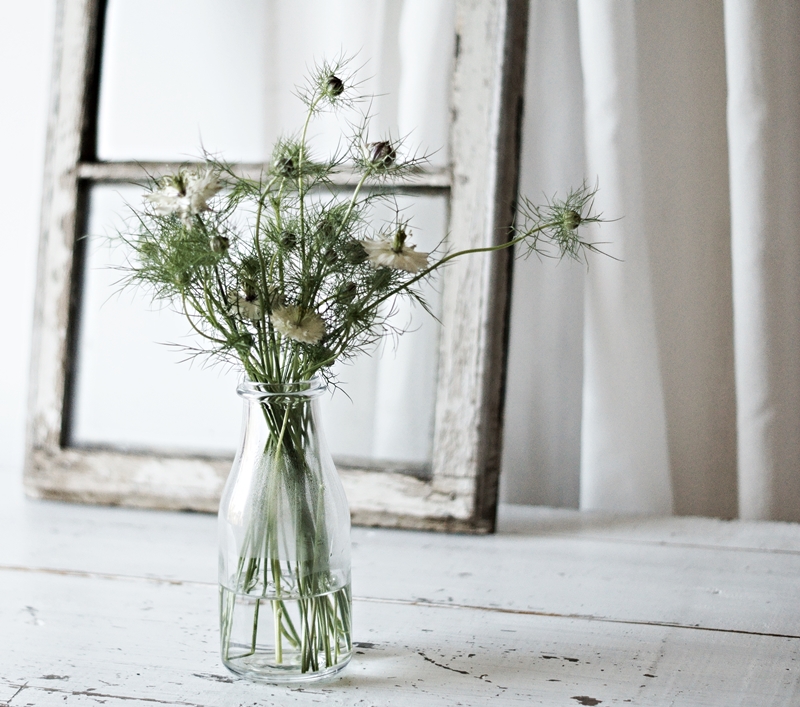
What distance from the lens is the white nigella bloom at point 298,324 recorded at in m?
0.55

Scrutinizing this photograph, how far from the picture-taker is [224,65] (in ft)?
3.60

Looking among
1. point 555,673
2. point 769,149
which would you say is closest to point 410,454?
point 555,673

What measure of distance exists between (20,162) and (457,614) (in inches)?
38.8

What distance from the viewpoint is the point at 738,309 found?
1054 mm

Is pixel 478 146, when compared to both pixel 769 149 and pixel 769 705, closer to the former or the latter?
pixel 769 149

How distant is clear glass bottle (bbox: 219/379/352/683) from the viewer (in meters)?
0.58

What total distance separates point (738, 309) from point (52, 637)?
0.84 meters

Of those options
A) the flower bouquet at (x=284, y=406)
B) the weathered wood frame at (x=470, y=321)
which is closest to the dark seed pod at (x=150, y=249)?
the flower bouquet at (x=284, y=406)

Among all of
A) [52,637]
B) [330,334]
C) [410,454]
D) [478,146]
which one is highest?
[478,146]

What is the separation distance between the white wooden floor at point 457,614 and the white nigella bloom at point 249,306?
27cm

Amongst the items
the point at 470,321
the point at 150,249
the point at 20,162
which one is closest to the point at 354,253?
the point at 150,249

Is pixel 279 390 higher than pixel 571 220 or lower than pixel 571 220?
lower

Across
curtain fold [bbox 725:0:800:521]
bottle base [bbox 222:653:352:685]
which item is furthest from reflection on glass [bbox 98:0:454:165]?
bottle base [bbox 222:653:352:685]

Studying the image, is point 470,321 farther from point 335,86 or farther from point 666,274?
point 335,86
